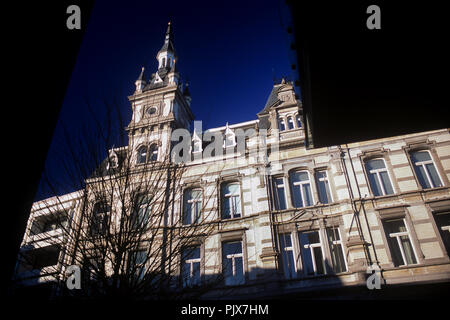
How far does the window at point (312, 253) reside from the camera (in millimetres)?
14078

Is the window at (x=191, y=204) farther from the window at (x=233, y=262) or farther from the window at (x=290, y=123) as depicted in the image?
the window at (x=290, y=123)

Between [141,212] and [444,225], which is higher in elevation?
[444,225]

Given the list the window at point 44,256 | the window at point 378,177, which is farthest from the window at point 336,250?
the window at point 44,256

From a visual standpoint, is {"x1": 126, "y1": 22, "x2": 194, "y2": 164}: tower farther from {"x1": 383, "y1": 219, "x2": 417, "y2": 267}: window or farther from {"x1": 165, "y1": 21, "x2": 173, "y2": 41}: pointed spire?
{"x1": 383, "y1": 219, "x2": 417, "y2": 267}: window

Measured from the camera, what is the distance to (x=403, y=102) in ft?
15.6

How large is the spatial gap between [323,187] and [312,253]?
366 cm

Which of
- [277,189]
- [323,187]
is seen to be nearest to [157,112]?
[277,189]

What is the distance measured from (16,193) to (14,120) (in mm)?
567

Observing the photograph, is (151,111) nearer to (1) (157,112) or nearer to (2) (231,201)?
(1) (157,112)

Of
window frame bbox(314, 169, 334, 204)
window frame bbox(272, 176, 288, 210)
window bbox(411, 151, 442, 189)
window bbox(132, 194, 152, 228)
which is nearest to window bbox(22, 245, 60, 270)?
window bbox(132, 194, 152, 228)

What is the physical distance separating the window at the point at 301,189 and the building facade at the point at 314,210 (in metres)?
0.05

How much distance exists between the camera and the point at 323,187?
16172 mm
